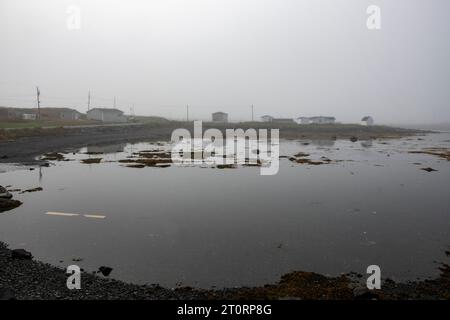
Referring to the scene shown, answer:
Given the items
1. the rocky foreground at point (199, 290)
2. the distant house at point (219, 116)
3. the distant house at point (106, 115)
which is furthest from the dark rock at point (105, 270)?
the distant house at point (219, 116)

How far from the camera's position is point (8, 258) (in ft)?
35.9

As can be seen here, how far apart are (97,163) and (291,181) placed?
68.1 feet

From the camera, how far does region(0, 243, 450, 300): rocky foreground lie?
8.82 m

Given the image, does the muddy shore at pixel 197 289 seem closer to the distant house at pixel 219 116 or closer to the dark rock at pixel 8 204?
the dark rock at pixel 8 204

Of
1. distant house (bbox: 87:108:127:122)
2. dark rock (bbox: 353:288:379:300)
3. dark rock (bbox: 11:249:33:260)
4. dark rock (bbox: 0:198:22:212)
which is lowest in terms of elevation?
dark rock (bbox: 353:288:379:300)

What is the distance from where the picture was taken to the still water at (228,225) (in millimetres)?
11336

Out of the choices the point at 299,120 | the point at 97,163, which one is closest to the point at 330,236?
the point at 97,163

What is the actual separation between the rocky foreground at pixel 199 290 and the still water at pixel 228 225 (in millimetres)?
641

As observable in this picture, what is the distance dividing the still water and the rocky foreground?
0.64 m

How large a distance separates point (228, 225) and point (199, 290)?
20.9ft

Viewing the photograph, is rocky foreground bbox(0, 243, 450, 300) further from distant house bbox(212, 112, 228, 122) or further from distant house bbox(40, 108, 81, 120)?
distant house bbox(212, 112, 228, 122)

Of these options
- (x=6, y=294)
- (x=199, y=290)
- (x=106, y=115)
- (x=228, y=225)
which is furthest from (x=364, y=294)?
(x=106, y=115)

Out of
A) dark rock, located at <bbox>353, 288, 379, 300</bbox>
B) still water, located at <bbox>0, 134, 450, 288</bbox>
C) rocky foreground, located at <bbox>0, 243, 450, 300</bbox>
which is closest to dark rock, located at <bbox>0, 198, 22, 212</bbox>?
still water, located at <bbox>0, 134, 450, 288</bbox>
